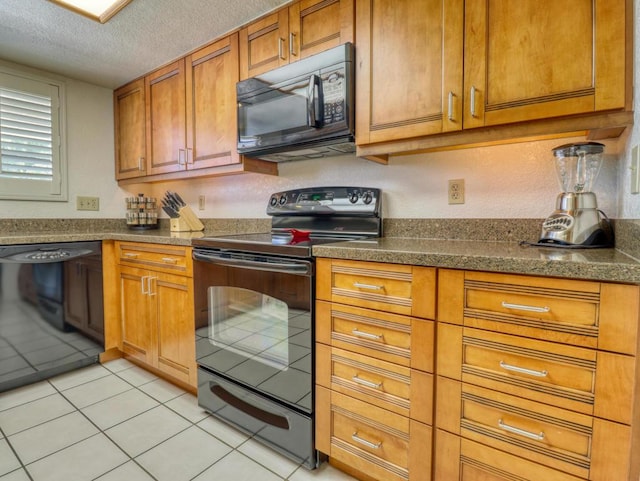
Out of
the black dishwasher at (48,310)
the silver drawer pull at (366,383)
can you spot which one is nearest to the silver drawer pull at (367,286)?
the silver drawer pull at (366,383)

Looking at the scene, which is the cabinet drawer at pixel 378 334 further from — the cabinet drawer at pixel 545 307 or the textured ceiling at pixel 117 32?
the textured ceiling at pixel 117 32

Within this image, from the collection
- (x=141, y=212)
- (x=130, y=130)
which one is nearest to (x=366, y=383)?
(x=141, y=212)

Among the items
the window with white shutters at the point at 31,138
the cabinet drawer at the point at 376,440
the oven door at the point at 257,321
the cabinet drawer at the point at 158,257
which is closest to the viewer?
the cabinet drawer at the point at 376,440

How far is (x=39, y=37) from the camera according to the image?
1.96m

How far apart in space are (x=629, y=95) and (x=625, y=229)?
0.40 meters

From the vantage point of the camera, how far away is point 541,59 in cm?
108

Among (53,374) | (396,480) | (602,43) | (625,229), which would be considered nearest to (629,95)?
(602,43)

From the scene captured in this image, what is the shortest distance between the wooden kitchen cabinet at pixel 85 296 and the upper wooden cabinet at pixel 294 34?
1609mm

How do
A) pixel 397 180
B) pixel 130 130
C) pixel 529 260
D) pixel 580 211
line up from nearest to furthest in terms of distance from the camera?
pixel 529 260
pixel 580 211
pixel 397 180
pixel 130 130

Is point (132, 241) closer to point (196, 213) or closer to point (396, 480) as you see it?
point (196, 213)

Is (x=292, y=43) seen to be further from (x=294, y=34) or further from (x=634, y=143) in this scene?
(x=634, y=143)

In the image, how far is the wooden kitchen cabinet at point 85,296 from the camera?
2.15 meters

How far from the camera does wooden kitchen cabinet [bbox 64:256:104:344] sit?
215 cm

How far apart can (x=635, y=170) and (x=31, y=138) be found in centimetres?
332
